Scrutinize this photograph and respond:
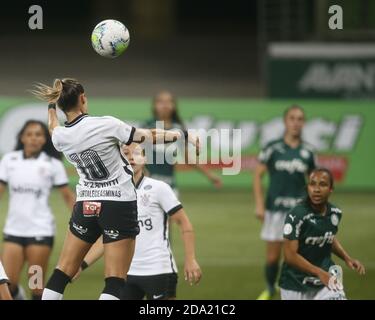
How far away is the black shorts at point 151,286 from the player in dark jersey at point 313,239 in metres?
1.16

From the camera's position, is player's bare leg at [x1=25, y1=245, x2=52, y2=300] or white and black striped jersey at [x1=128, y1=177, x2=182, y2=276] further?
player's bare leg at [x1=25, y1=245, x2=52, y2=300]

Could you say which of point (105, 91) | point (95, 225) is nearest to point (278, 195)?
point (95, 225)

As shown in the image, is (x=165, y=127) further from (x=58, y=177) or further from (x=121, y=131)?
(x=121, y=131)

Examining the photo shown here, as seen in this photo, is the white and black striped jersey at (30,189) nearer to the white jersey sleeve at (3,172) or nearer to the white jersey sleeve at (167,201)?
the white jersey sleeve at (3,172)

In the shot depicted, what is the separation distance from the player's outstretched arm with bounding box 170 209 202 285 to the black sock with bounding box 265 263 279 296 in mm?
3779

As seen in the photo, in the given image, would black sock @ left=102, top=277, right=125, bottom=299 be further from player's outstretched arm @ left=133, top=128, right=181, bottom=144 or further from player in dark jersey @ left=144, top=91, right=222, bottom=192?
player in dark jersey @ left=144, top=91, right=222, bottom=192

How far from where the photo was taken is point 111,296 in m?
9.12

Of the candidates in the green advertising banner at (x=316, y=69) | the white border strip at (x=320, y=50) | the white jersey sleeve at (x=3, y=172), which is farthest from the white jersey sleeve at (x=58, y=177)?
the white border strip at (x=320, y=50)

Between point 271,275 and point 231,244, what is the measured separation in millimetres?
3775

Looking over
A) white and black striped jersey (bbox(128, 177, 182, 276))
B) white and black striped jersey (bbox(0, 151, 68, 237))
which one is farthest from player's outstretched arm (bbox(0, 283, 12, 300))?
white and black striped jersey (bbox(0, 151, 68, 237))

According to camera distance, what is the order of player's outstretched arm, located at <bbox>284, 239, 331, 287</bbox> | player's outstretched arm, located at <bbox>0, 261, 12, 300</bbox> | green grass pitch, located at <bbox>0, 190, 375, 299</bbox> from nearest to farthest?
player's outstretched arm, located at <bbox>0, 261, 12, 300</bbox> < player's outstretched arm, located at <bbox>284, 239, 331, 287</bbox> < green grass pitch, located at <bbox>0, 190, 375, 299</bbox>

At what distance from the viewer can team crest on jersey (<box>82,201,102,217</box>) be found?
9.39 meters

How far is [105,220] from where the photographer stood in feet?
30.7

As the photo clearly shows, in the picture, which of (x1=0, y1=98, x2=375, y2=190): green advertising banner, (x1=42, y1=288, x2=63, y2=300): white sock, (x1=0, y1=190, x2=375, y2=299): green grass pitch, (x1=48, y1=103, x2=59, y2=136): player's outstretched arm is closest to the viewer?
(x1=42, y1=288, x2=63, y2=300): white sock
